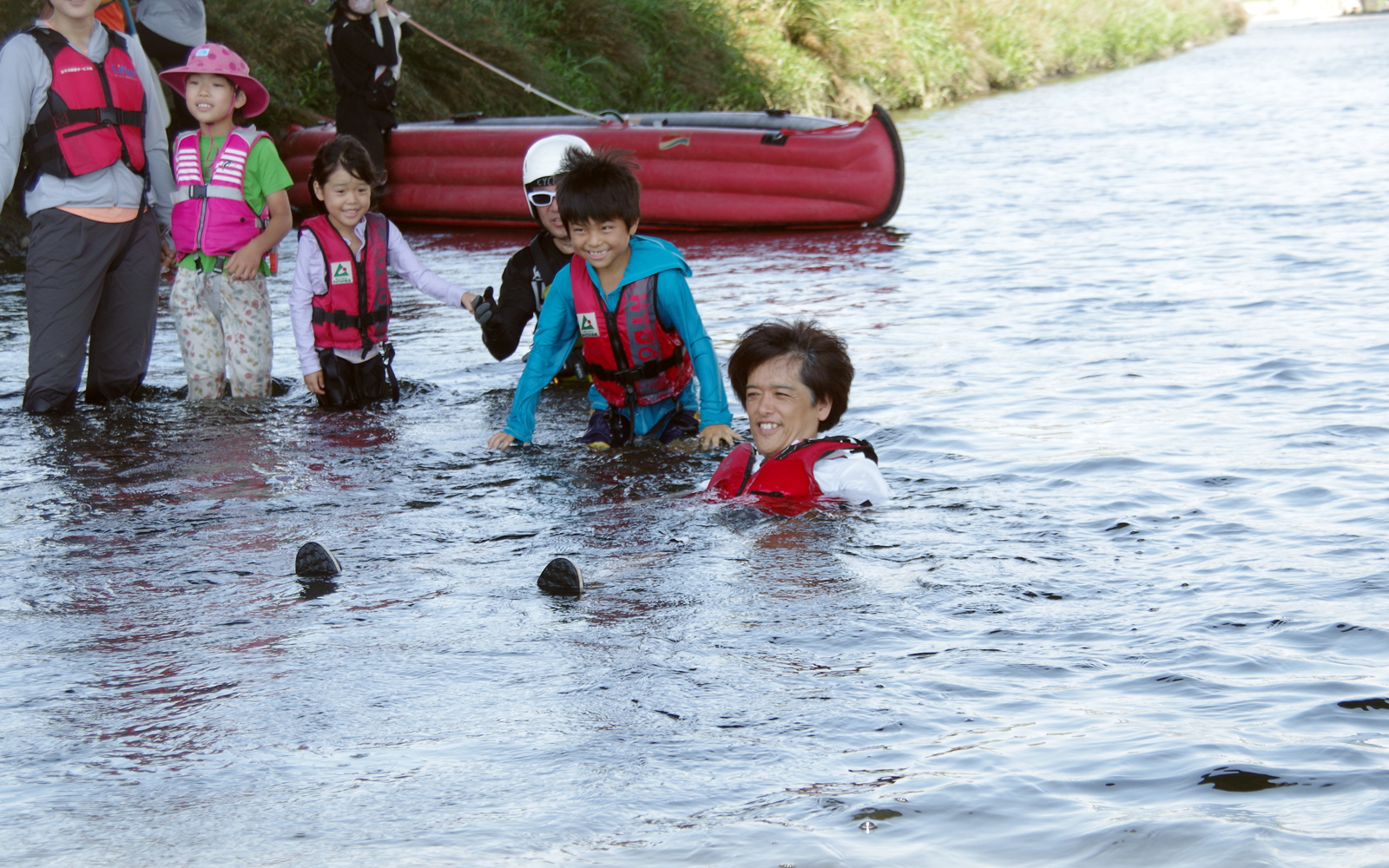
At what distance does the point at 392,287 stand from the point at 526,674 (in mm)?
7742

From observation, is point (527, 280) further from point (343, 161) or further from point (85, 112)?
point (85, 112)

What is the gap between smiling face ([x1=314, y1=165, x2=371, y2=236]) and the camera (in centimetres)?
638

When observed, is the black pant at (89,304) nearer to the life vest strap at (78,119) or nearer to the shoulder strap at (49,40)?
the life vest strap at (78,119)

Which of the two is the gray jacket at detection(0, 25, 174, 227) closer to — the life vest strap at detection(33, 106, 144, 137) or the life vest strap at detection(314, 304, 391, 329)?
the life vest strap at detection(33, 106, 144, 137)

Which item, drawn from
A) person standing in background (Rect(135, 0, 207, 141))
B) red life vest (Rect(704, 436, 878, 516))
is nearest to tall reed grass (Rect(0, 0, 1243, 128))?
person standing in background (Rect(135, 0, 207, 141))

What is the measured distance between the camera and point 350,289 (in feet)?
21.5

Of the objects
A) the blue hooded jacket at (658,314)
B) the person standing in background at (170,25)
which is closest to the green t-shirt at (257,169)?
the blue hooded jacket at (658,314)

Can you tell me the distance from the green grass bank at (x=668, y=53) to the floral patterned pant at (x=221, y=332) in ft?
20.8

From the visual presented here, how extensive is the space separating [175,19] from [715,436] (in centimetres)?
570

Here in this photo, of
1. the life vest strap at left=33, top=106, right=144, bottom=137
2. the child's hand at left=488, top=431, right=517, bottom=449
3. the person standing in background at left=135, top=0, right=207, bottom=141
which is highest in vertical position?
the person standing in background at left=135, top=0, right=207, bottom=141

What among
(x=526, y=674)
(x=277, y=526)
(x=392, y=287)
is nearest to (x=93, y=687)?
(x=526, y=674)

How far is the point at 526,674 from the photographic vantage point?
3.52 m

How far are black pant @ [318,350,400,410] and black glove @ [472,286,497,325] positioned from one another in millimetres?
842

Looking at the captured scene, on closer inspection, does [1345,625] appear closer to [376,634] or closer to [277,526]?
[376,634]
